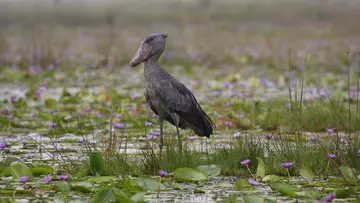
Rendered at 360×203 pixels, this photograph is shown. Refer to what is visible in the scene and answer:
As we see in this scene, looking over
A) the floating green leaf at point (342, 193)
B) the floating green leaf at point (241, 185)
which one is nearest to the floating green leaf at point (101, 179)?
the floating green leaf at point (241, 185)

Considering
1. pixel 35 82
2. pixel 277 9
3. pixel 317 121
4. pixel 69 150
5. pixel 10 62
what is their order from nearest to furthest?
pixel 69 150, pixel 317 121, pixel 35 82, pixel 10 62, pixel 277 9

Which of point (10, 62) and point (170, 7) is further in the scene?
point (170, 7)

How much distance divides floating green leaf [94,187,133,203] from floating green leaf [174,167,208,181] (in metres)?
0.71

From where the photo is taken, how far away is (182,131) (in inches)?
307

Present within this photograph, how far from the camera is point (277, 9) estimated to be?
38.9 m

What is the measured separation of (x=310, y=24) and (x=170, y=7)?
1150 cm

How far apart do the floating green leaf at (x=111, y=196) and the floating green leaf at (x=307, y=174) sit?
125 cm

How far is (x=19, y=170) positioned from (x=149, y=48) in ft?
4.86

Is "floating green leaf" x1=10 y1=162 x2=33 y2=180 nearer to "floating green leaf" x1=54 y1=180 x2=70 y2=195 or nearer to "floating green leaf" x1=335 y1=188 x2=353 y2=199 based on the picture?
"floating green leaf" x1=54 y1=180 x2=70 y2=195

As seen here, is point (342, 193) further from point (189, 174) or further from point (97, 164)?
point (97, 164)

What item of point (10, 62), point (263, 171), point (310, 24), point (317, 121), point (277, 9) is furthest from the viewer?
point (277, 9)

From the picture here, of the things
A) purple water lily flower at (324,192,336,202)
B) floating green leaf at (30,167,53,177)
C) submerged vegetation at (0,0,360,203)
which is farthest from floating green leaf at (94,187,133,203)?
purple water lily flower at (324,192,336,202)

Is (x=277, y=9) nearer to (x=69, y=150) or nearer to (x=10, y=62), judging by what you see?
(x=10, y=62)

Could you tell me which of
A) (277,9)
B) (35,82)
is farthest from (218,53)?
(277,9)
